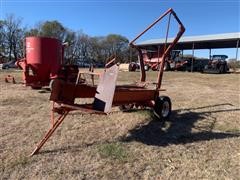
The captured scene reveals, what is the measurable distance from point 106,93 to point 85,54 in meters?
54.3

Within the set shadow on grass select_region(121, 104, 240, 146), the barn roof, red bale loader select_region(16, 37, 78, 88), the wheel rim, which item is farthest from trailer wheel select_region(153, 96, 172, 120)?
the barn roof

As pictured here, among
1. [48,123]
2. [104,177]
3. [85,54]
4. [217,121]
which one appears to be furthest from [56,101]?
[85,54]

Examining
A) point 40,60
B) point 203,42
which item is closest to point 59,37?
point 203,42

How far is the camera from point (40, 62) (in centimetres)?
1084

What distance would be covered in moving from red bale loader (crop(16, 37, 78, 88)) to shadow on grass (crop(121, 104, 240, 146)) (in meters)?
5.63

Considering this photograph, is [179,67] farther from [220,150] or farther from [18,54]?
[18,54]

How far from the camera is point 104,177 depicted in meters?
3.56

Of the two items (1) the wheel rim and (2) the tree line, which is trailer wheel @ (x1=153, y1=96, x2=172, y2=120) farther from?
(2) the tree line

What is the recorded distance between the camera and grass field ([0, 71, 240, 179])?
370cm

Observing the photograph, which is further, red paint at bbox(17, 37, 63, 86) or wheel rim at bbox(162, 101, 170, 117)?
red paint at bbox(17, 37, 63, 86)

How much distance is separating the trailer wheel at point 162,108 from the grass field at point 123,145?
17 centimetres

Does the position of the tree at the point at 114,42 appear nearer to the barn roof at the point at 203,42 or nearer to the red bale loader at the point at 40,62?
the barn roof at the point at 203,42

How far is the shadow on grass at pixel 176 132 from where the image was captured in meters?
4.91

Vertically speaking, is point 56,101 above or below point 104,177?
above
